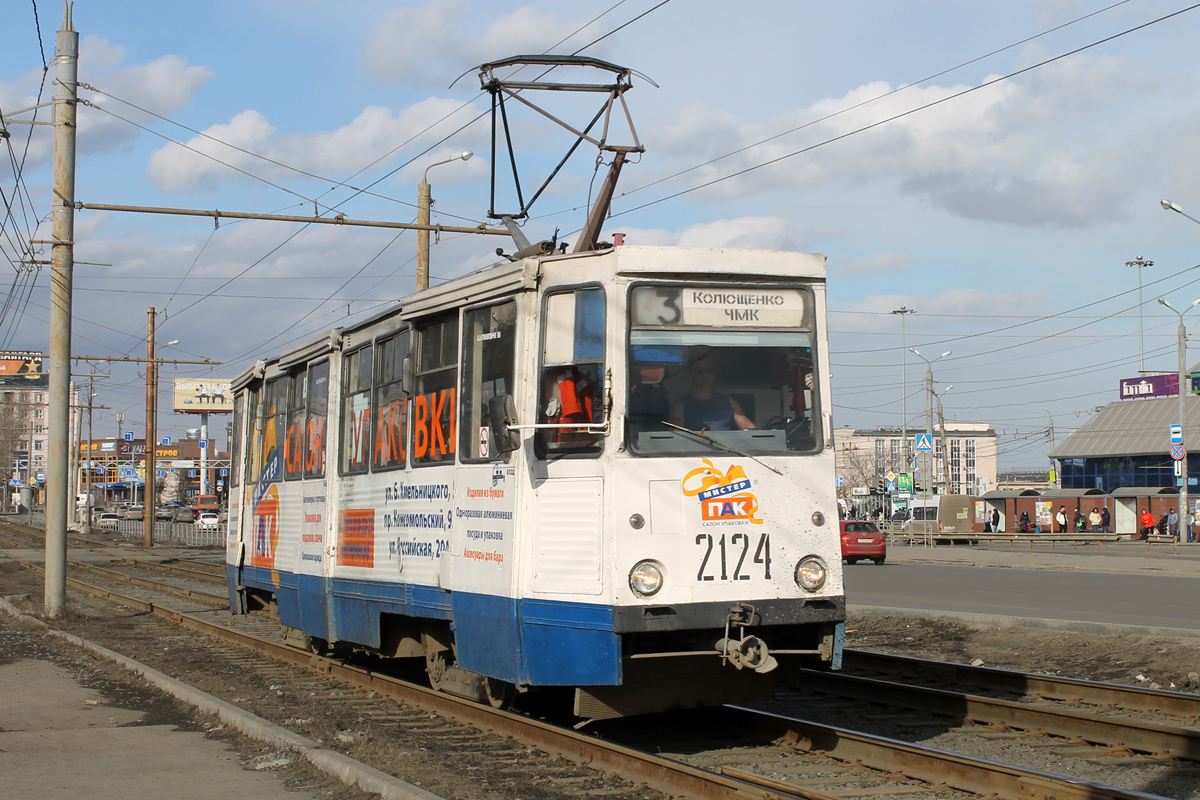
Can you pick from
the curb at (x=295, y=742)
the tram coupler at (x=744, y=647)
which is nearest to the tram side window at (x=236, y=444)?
the curb at (x=295, y=742)

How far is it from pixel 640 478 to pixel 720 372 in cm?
84

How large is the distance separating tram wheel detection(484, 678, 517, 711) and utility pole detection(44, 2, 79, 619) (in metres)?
12.4

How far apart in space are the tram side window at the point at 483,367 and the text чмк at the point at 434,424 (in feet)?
0.65

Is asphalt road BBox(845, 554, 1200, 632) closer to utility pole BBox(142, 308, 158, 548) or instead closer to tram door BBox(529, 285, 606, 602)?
tram door BBox(529, 285, 606, 602)

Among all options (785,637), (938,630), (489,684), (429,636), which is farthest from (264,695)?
(938,630)

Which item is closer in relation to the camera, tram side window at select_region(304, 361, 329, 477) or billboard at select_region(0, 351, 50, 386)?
tram side window at select_region(304, 361, 329, 477)

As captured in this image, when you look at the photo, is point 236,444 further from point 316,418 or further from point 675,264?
point 675,264

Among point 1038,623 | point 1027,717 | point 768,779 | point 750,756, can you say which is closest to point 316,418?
point 750,756

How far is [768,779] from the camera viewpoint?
22.1 feet

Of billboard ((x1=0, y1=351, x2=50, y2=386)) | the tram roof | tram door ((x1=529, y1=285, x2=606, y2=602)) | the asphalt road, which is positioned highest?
billboard ((x1=0, y1=351, x2=50, y2=386))

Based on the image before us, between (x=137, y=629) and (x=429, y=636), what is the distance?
9.68 m

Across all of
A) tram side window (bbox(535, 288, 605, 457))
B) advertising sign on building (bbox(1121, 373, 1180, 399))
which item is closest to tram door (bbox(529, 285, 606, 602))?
tram side window (bbox(535, 288, 605, 457))

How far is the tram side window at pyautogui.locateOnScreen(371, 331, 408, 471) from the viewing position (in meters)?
9.31

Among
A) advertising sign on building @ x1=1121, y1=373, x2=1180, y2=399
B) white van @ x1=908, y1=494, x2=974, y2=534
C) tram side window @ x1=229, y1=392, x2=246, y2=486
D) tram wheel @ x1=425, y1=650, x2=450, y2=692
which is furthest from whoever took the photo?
advertising sign on building @ x1=1121, y1=373, x2=1180, y2=399
